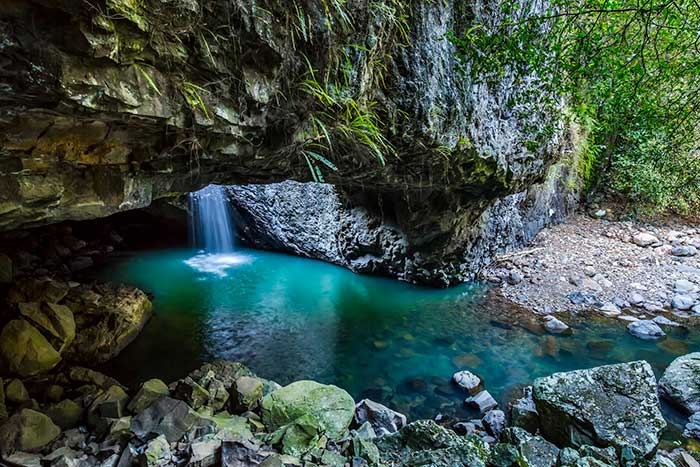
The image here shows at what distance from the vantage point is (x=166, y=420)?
121 inches

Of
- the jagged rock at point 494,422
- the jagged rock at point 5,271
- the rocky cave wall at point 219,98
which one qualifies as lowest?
the jagged rock at point 494,422

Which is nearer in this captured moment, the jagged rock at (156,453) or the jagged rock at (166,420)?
the jagged rock at (156,453)

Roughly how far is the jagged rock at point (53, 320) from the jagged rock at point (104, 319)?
0.47 ft

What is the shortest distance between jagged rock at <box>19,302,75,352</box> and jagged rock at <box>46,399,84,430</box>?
1.21m

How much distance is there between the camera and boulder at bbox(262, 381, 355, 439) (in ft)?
10.8

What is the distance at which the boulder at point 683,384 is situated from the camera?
4.03m

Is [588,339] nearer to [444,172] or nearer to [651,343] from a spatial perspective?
[651,343]

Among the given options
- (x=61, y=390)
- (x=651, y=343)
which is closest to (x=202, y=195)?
(x=61, y=390)

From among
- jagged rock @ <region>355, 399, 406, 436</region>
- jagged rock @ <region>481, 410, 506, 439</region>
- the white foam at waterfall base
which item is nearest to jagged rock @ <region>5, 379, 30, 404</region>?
jagged rock @ <region>355, 399, 406, 436</region>

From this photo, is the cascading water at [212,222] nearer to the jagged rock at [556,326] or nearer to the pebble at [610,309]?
the jagged rock at [556,326]

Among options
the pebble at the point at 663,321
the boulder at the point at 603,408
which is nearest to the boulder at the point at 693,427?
the boulder at the point at 603,408

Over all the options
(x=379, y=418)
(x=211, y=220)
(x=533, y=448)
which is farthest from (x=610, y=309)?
(x=211, y=220)

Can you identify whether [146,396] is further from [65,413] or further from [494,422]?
[494,422]

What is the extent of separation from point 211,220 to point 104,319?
19.8 feet
